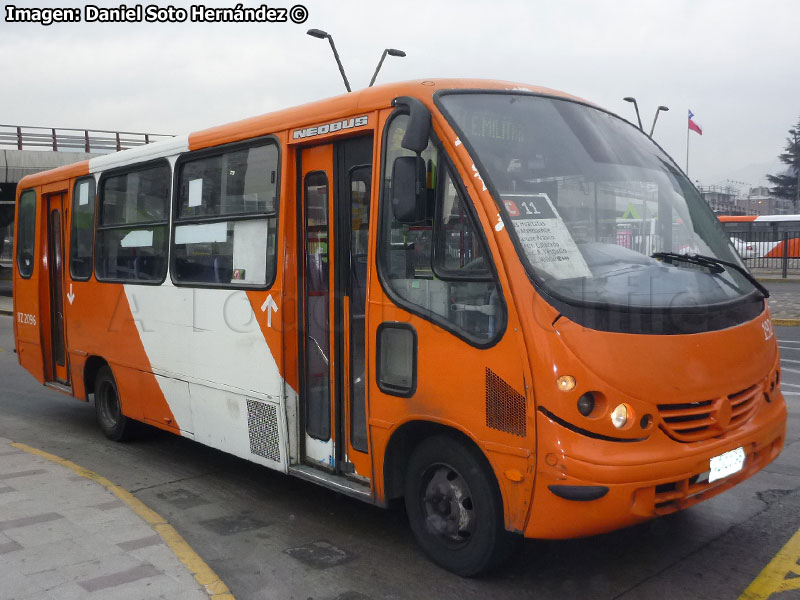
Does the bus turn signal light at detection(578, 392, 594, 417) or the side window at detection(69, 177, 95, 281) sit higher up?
the side window at detection(69, 177, 95, 281)

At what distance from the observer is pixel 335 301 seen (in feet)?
17.0

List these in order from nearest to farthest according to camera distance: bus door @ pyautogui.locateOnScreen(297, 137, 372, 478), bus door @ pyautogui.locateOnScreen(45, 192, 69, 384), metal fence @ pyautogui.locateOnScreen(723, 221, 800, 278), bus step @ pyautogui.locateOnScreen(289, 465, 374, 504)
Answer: bus step @ pyautogui.locateOnScreen(289, 465, 374, 504), bus door @ pyautogui.locateOnScreen(297, 137, 372, 478), bus door @ pyautogui.locateOnScreen(45, 192, 69, 384), metal fence @ pyautogui.locateOnScreen(723, 221, 800, 278)

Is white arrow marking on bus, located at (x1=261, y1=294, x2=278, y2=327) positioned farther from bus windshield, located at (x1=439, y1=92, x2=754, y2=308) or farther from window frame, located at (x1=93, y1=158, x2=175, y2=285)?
bus windshield, located at (x1=439, y1=92, x2=754, y2=308)

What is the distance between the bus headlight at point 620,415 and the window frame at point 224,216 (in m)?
2.65

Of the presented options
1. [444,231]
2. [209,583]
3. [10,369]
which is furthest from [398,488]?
[10,369]

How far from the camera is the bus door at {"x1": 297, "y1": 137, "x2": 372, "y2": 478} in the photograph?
16.3 ft

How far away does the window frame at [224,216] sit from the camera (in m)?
5.53

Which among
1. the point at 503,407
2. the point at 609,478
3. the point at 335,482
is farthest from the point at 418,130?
the point at 335,482

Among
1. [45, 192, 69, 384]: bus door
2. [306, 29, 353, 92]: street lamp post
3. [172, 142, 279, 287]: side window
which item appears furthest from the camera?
[306, 29, 353, 92]: street lamp post

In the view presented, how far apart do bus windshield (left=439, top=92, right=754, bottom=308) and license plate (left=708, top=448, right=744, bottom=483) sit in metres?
0.79

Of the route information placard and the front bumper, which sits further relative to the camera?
the route information placard

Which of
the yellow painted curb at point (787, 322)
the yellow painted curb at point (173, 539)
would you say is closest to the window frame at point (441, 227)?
the yellow painted curb at point (173, 539)

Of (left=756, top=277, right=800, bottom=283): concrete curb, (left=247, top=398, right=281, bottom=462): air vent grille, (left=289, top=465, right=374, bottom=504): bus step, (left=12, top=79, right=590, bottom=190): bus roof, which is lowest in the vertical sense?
(left=289, top=465, right=374, bottom=504): bus step

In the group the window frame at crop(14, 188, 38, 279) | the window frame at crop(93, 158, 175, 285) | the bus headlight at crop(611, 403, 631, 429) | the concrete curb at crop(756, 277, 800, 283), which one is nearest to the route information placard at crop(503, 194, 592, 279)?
the bus headlight at crop(611, 403, 631, 429)
